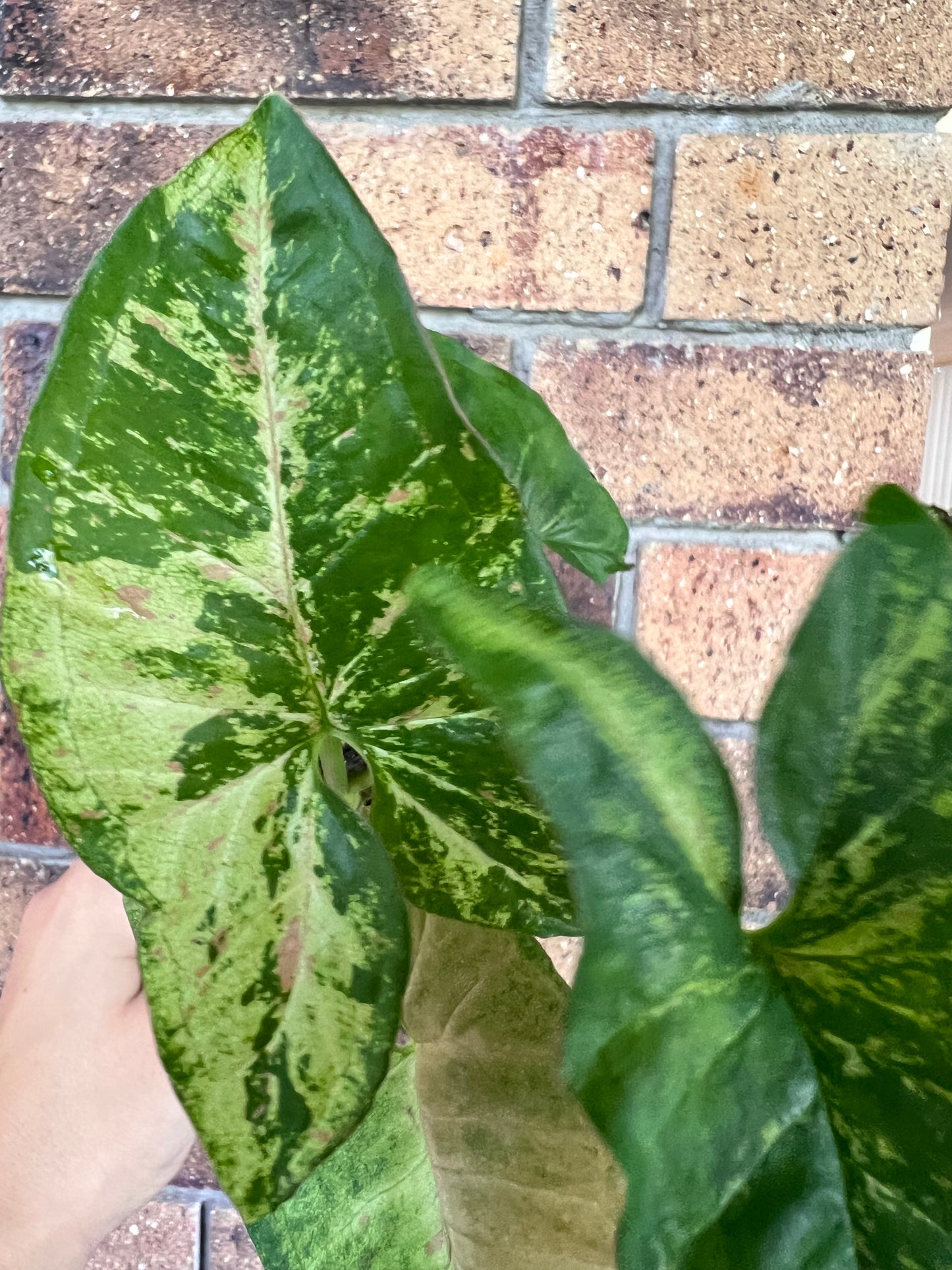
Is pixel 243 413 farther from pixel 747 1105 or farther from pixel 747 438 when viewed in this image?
pixel 747 438

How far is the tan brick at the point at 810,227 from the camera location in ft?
1.57

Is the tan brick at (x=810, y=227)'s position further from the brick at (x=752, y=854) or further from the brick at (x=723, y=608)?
the brick at (x=752, y=854)

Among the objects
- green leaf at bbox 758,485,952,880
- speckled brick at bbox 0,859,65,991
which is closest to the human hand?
speckled brick at bbox 0,859,65,991

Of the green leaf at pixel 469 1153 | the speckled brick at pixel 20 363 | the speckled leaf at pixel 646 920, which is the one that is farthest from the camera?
the speckled brick at pixel 20 363

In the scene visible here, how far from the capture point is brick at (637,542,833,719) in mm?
514

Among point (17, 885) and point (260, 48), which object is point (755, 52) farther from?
point (17, 885)

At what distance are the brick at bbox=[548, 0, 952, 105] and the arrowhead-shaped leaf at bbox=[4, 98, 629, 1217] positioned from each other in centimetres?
37

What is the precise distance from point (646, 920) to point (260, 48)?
54cm

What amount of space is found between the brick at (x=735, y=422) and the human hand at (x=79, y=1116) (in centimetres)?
37

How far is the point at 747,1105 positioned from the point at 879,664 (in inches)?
3.3

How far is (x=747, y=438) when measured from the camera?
0.50 metres

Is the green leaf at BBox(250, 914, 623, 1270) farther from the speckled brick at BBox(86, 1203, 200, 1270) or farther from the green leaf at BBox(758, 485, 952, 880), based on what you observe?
the speckled brick at BBox(86, 1203, 200, 1270)

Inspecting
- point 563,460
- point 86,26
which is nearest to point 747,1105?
point 563,460

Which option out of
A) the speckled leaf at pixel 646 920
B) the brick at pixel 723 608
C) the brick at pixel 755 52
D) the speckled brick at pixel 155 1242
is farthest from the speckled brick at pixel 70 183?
the speckled brick at pixel 155 1242
